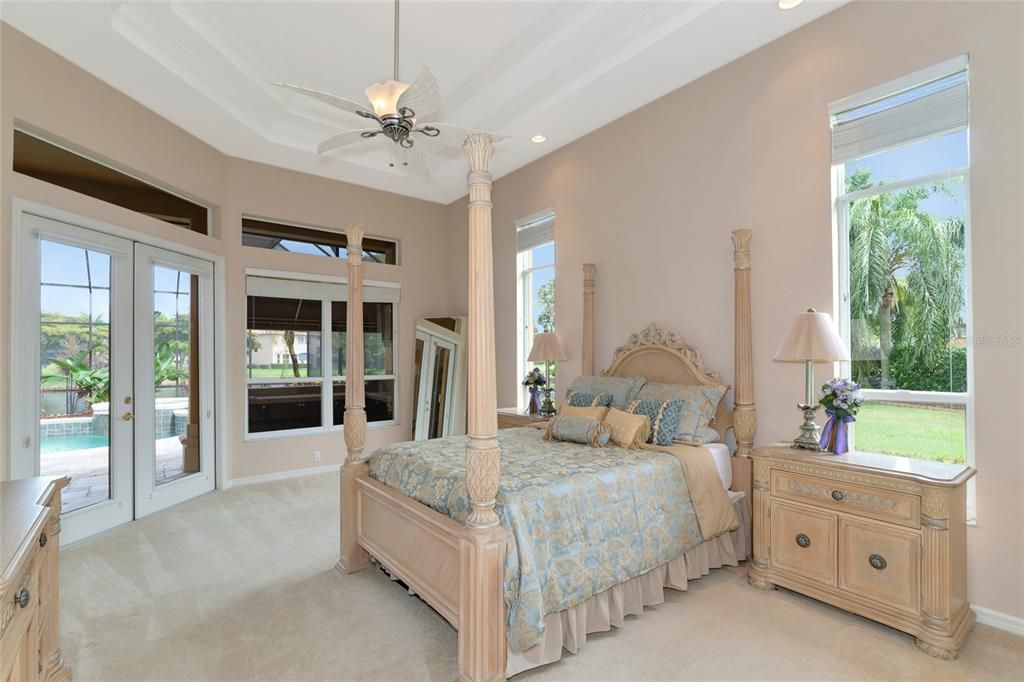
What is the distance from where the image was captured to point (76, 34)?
3.17 metres

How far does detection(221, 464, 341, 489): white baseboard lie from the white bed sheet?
4.01 meters

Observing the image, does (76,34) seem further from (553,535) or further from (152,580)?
(553,535)

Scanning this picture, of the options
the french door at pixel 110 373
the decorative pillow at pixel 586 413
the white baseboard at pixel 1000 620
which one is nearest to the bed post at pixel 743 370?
the decorative pillow at pixel 586 413

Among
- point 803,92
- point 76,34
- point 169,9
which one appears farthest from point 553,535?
point 76,34

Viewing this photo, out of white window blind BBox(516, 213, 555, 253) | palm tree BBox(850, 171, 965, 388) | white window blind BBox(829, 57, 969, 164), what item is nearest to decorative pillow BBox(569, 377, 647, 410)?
palm tree BBox(850, 171, 965, 388)

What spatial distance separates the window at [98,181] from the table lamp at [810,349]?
4.94 meters

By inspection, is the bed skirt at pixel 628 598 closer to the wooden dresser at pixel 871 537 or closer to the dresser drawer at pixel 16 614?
the wooden dresser at pixel 871 537

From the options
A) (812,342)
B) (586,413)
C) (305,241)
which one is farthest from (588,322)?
(305,241)

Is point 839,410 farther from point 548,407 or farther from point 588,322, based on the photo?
point 548,407

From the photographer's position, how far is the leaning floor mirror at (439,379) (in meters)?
6.30

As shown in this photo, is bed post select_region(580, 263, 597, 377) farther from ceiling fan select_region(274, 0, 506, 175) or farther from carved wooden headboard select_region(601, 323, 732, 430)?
ceiling fan select_region(274, 0, 506, 175)

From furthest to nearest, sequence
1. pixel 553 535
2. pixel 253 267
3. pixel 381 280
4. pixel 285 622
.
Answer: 1. pixel 381 280
2. pixel 253 267
3. pixel 285 622
4. pixel 553 535

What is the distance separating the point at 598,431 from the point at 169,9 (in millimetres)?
3899

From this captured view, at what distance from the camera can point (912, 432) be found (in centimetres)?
278
